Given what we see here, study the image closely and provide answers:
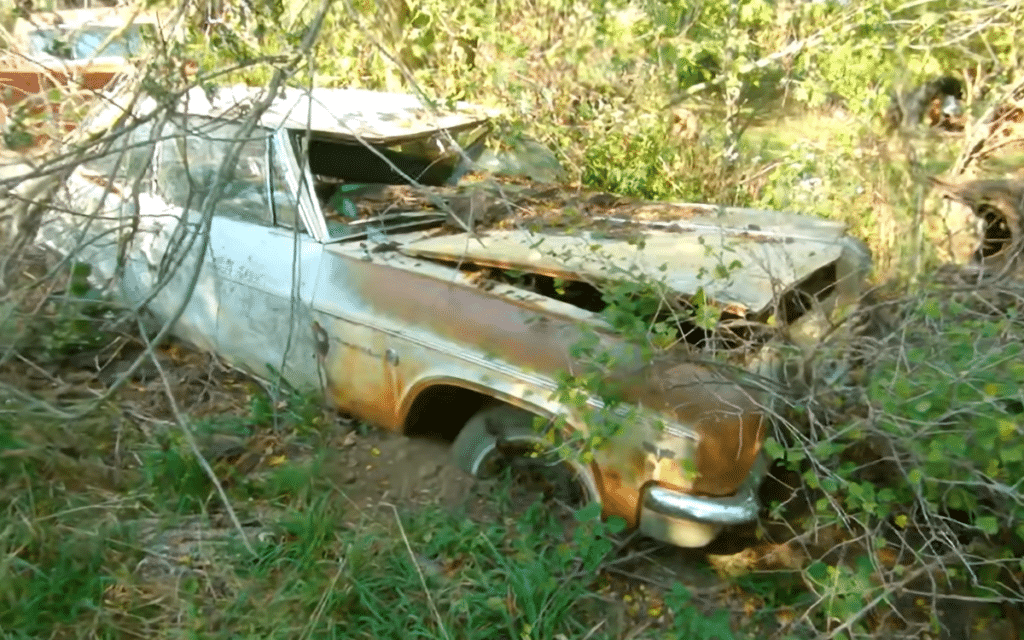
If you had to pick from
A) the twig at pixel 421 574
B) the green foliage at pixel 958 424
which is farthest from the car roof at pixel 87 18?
the green foliage at pixel 958 424

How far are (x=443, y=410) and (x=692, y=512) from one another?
1208 millimetres

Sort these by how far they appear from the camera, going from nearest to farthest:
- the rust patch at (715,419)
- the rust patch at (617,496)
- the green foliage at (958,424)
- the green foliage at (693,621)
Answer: the green foliage at (958,424) → the green foliage at (693,621) → the rust patch at (715,419) → the rust patch at (617,496)

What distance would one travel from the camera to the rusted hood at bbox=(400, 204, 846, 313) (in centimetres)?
343

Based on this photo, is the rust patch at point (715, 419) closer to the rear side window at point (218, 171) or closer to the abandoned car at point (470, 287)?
the abandoned car at point (470, 287)

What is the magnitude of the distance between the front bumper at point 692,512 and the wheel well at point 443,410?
836 mm

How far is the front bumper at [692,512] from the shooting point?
302cm

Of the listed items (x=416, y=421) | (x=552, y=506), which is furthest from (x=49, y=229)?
(x=552, y=506)

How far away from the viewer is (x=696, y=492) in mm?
3025

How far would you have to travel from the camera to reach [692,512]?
3.02 m

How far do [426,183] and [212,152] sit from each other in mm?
1014

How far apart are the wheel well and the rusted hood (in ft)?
1.73

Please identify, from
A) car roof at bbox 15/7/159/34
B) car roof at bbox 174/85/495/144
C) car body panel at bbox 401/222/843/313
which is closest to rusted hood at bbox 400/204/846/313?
car body panel at bbox 401/222/843/313

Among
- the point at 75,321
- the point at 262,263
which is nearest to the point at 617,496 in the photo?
the point at 262,263

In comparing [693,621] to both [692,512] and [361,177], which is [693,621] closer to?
[692,512]
